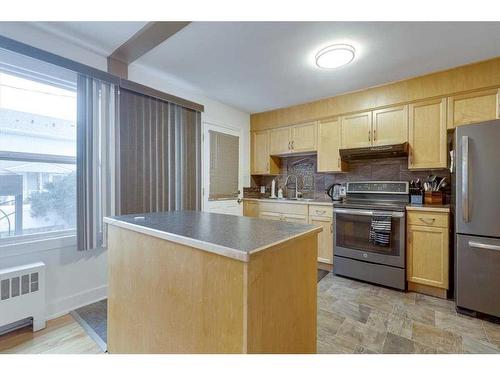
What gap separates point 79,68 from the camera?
1990 millimetres

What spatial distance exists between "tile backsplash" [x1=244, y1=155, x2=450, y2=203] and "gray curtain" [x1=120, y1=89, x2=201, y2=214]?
134 cm

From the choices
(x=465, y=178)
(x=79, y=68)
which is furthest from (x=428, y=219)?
(x=79, y=68)

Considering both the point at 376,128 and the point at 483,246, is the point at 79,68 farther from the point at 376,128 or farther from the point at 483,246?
the point at 483,246

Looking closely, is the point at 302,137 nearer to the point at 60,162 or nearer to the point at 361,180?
the point at 361,180

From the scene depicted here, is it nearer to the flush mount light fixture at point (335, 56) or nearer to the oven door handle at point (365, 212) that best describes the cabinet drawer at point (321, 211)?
the oven door handle at point (365, 212)

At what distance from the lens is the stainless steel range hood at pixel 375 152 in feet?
8.88

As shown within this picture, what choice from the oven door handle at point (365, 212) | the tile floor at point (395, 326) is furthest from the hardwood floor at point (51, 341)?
the oven door handle at point (365, 212)

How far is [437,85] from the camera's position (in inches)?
99.0

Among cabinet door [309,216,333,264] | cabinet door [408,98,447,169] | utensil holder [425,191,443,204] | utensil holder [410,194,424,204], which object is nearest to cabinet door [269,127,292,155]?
cabinet door [309,216,333,264]

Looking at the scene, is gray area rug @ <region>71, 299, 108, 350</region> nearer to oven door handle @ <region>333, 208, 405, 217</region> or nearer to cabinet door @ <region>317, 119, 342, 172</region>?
oven door handle @ <region>333, 208, 405, 217</region>

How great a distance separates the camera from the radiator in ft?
5.54

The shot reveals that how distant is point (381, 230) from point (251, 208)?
1.91 meters

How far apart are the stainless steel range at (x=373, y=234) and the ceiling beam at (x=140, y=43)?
2.47 meters
